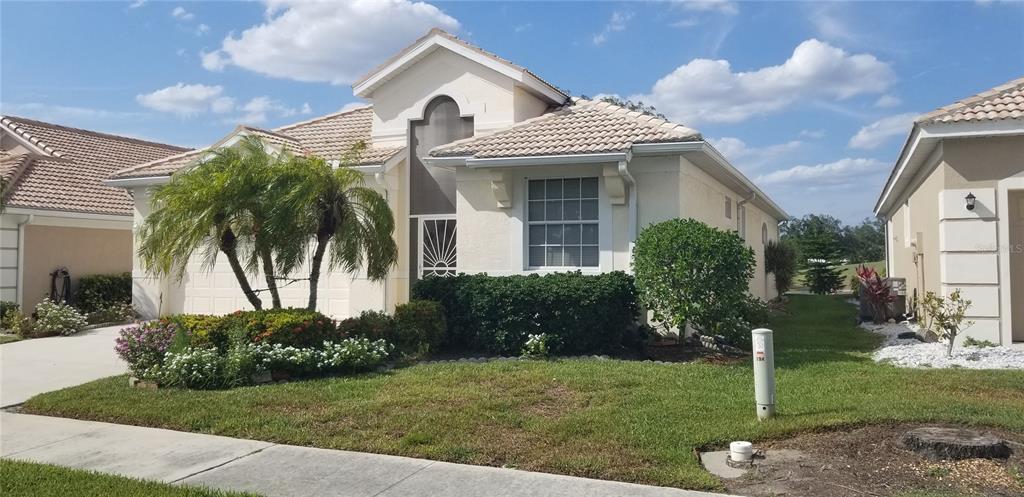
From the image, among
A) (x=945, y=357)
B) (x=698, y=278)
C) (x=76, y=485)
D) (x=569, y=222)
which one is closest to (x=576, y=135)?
(x=569, y=222)

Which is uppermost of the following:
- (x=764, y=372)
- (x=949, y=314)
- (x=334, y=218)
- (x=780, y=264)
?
(x=334, y=218)

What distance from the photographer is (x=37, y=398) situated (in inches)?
351

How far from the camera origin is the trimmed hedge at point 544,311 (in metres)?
11.4

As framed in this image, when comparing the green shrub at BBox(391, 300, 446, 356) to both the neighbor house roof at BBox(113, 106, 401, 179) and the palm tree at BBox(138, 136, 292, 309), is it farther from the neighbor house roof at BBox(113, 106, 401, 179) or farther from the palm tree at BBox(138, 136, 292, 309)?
the neighbor house roof at BBox(113, 106, 401, 179)

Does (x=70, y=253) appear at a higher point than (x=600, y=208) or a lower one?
lower

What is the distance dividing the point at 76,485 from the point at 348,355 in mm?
4340

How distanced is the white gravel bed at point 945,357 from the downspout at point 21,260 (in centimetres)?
1753

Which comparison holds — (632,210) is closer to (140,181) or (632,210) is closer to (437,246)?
(437,246)

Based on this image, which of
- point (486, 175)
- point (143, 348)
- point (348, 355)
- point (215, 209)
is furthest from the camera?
point (486, 175)

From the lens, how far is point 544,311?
38.1 ft

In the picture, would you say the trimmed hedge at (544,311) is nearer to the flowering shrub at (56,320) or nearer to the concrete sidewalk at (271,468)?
the concrete sidewalk at (271,468)

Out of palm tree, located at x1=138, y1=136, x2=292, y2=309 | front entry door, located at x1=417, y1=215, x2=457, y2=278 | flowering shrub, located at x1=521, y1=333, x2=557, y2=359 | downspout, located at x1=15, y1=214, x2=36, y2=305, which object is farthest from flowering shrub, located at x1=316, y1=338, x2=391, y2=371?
downspout, located at x1=15, y1=214, x2=36, y2=305

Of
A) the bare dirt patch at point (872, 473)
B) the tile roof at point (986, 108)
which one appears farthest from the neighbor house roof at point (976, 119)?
the bare dirt patch at point (872, 473)

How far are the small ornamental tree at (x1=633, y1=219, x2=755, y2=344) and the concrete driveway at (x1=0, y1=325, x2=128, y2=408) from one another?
25.2 ft
